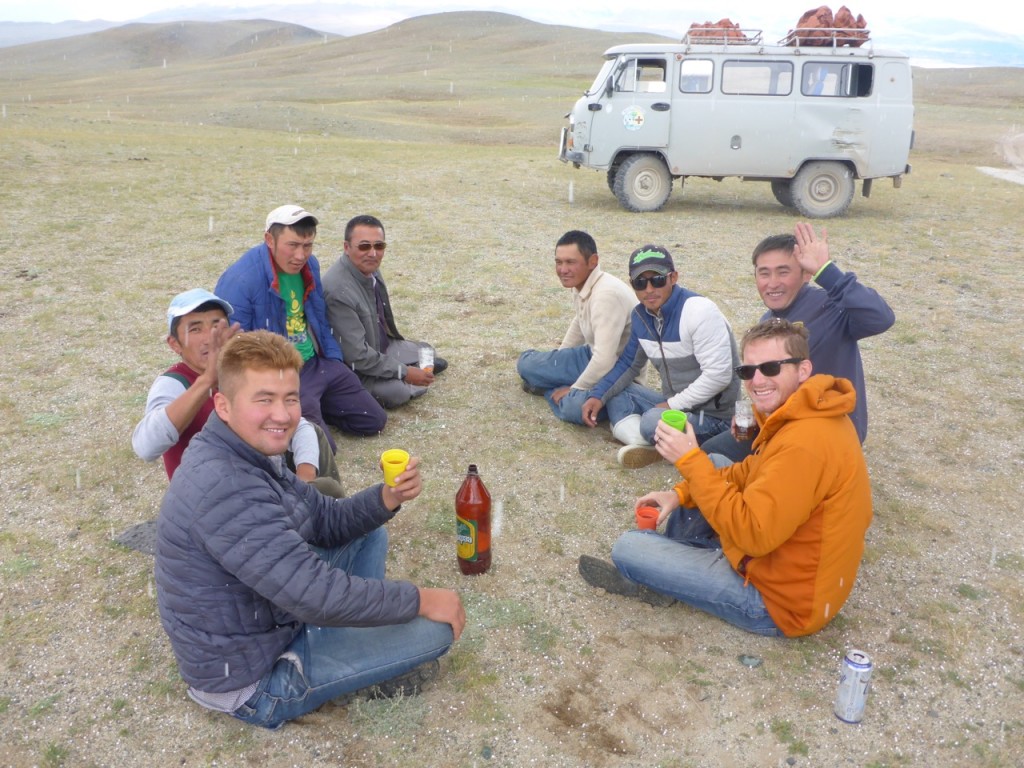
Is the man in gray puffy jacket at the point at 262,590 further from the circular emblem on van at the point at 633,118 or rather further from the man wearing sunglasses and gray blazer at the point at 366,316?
the circular emblem on van at the point at 633,118

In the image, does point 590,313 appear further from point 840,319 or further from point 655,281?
point 840,319

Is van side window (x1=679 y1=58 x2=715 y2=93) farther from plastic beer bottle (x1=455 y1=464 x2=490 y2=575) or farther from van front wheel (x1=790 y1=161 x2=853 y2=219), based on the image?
plastic beer bottle (x1=455 y1=464 x2=490 y2=575)

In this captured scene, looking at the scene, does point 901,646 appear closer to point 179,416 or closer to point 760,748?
point 760,748

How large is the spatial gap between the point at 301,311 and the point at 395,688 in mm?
2770

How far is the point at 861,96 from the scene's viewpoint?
1173cm

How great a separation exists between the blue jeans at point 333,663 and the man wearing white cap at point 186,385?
1.00 meters

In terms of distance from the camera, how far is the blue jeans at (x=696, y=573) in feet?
10.6

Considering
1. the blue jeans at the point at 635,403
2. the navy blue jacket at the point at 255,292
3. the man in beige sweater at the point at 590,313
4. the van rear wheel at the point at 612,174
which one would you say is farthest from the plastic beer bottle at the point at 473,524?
the van rear wheel at the point at 612,174

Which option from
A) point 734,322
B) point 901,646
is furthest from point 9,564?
point 734,322

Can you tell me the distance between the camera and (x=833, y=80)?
11.7 meters

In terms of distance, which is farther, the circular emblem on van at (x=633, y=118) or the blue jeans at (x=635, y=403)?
the circular emblem on van at (x=633, y=118)

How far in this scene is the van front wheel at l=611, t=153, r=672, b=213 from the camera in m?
12.3

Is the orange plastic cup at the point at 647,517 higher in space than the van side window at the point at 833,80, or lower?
lower

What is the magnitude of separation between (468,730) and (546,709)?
12.4 inches
